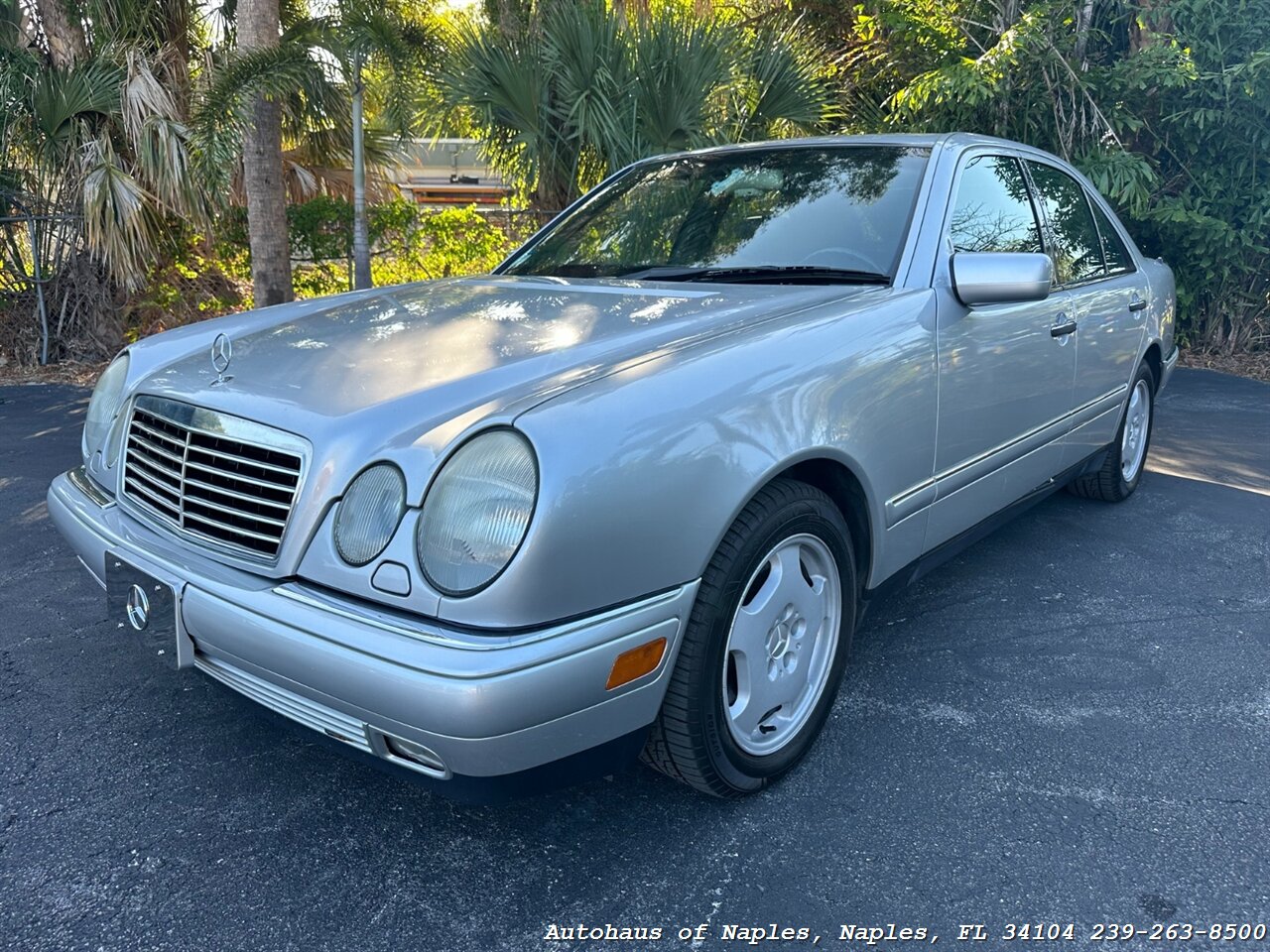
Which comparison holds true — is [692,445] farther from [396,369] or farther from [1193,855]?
[1193,855]

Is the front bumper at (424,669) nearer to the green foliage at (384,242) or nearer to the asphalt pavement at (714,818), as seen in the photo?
the asphalt pavement at (714,818)

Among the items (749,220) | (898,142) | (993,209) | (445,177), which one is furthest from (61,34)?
(445,177)

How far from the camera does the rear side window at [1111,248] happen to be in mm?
4102

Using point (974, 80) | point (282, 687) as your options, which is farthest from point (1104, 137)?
point (282, 687)

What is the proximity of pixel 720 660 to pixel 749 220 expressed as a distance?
1607 mm

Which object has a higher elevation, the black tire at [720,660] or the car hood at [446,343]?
the car hood at [446,343]

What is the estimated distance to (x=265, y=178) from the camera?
24.0ft

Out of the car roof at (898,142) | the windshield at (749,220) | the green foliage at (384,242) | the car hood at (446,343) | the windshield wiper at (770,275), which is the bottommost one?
the green foliage at (384,242)

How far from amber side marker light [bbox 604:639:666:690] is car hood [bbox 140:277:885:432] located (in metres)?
0.52

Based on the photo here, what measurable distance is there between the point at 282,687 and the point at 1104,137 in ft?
26.4

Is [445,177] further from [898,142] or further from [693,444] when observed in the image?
[693,444]

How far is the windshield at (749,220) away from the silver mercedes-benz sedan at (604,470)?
1 cm

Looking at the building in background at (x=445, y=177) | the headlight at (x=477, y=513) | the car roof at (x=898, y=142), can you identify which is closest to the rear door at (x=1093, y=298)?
the car roof at (x=898, y=142)

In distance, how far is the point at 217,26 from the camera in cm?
865
